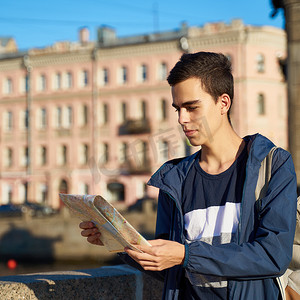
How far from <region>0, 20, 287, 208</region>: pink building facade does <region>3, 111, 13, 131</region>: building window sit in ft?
0.23

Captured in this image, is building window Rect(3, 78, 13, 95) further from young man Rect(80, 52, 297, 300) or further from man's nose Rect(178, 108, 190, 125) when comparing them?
man's nose Rect(178, 108, 190, 125)

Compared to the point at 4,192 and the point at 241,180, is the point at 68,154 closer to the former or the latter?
the point at 4,192

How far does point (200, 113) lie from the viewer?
236cm

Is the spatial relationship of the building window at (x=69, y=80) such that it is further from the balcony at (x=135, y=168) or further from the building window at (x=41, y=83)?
the balcony at (x=135, y=168)

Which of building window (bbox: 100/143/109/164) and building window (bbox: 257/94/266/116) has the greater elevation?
building window (bbox: 257/94/266/116)

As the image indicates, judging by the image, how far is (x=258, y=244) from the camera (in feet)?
6.79

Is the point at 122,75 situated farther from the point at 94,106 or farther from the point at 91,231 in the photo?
the point at 91,231

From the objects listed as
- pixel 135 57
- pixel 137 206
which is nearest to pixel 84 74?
pixel 135 57

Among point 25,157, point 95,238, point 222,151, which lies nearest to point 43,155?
point 25,157

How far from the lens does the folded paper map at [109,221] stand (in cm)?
212

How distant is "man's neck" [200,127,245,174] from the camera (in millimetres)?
2418

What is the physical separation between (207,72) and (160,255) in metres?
0.72

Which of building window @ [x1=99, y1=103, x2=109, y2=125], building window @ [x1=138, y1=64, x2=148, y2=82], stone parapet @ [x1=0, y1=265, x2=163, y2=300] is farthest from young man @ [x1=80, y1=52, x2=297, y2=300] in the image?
building window @ [x1=99, y1=103, x2=109, y2=125]

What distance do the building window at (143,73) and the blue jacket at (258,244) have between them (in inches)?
1512
